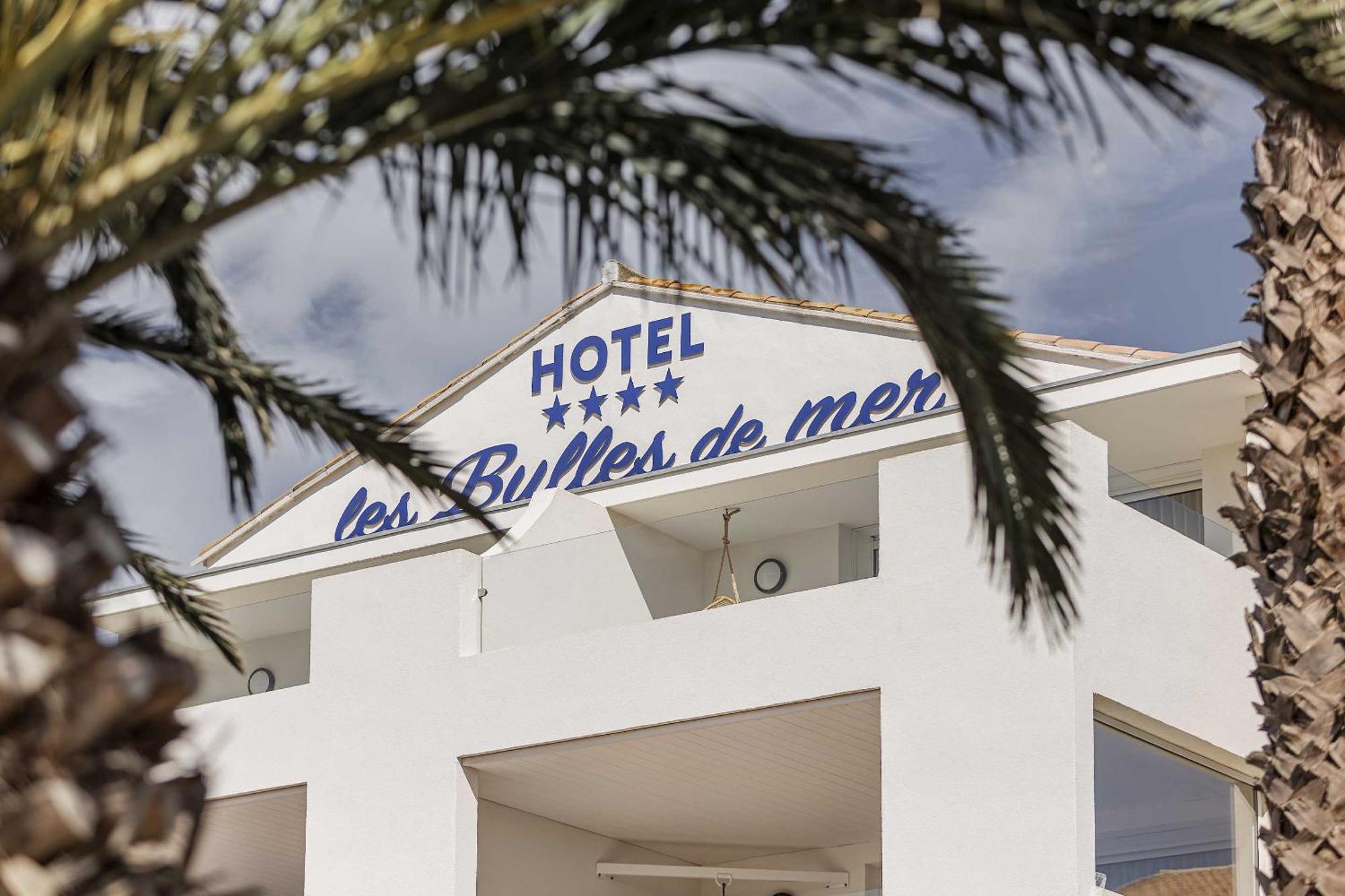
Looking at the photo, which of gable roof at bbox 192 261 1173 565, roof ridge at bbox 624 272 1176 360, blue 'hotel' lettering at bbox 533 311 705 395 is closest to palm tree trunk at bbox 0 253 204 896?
roof ridge at bbox 624 272 1176 360

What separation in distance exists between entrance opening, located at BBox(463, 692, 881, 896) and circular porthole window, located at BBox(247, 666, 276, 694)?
214 centimetres

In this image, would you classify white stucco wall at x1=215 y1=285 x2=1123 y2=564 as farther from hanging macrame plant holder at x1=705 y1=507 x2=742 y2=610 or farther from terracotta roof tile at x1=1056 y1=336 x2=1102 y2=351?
hanging macrame plant holder at x1=705 y1=507 x2=742 y2=610

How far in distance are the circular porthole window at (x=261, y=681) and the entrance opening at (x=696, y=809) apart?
7.01 ft

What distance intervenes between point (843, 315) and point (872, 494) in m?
4.52

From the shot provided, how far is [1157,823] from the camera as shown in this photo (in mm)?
13539

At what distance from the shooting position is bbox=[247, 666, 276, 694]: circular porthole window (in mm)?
16750

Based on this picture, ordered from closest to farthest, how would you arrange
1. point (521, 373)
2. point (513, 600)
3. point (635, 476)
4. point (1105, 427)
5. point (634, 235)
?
point (634, 235)
point (513, 600)
point (1105, 427)
point (635, 476)
point (521, 373)

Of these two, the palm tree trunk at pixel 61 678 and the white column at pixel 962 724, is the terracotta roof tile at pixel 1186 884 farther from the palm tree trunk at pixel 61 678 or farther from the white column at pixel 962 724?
the palm tree trunk at pixel 61 678

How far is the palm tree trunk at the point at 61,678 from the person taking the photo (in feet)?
15.6

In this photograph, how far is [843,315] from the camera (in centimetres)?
1856

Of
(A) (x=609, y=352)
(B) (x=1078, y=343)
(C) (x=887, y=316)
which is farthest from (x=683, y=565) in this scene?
(A) (x=609, y=352)

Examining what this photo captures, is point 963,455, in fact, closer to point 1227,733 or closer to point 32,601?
point 1227,733

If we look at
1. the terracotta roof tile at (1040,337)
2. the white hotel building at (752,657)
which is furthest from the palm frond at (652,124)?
the terracotta roof tile at (1040,337)

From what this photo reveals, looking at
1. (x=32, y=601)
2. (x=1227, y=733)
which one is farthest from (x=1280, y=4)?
(x=1227, y=733)
